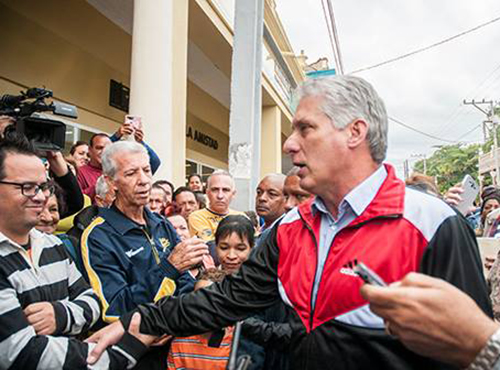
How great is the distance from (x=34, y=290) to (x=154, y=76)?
17.0 feet

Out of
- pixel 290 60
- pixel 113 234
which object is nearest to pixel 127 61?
pixel 113 234

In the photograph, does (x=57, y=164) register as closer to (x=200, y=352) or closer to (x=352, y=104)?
(x=200, y=352)

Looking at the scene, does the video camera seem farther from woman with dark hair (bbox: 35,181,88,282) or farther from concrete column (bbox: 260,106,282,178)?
concrete column (bbox: 260,106,282,178)

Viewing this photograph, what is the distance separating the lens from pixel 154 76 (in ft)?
21.9

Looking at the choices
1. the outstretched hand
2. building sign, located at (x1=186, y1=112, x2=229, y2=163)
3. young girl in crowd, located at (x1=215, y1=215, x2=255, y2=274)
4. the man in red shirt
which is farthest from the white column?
building sign, located at (x1=186, y1=112, x2=229, y2=163)

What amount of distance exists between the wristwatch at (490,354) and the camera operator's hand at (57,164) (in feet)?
8.45

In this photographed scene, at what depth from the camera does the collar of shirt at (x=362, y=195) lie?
5.04 feet

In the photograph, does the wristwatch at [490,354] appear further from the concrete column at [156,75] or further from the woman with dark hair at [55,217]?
the concrete column at [156,75]

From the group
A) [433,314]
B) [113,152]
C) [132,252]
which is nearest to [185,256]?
[132,252]

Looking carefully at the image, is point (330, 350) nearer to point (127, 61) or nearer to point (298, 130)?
point (298, 130)

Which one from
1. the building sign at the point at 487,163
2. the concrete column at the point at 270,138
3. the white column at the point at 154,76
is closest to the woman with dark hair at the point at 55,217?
the white column at the point at 154,76

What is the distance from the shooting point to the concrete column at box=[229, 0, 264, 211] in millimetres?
6996

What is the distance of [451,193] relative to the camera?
379cm

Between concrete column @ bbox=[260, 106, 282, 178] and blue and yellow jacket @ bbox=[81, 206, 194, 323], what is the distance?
14.7 m
